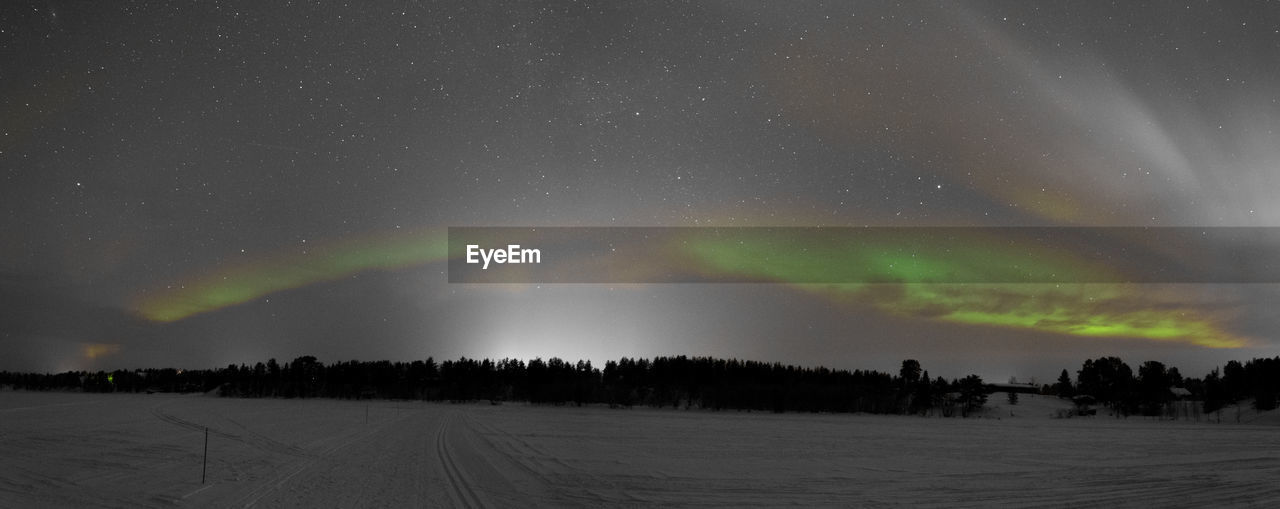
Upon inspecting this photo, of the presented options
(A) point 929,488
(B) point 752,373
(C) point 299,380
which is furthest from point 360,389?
(A) point 929,488

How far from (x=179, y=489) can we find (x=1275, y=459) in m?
40.2

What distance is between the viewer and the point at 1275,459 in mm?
30375

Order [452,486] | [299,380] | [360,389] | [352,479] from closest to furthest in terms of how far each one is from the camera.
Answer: [452,486] → [352,479] → [360,389] → [299,380]

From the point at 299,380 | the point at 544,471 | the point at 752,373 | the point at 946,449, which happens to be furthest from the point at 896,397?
the point at 299,380

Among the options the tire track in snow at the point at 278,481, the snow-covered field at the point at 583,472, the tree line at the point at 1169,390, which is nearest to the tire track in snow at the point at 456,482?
the snow-covered field at the point at 583,472

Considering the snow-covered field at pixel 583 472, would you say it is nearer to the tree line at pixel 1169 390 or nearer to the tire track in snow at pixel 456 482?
the tire track in snow at pixel 456 482

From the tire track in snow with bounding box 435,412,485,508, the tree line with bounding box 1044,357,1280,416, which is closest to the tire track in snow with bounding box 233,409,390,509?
the tire track in snow with bounding box 435,412,485,508

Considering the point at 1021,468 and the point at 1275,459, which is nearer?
the point at 1021,468

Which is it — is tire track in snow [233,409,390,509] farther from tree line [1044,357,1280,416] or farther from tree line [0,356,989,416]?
tree line [1044,357,1280,416]

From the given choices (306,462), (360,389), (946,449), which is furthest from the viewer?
(360,389)

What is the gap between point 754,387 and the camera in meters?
133

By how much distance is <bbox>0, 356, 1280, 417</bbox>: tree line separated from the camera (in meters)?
124

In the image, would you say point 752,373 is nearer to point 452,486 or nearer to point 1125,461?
point 1125,461

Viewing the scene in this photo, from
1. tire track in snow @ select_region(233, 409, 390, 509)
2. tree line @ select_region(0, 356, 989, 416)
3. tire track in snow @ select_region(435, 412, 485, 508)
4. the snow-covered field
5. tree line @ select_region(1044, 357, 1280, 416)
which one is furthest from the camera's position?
tree line @ select_region(0, 356, 989, 416)
